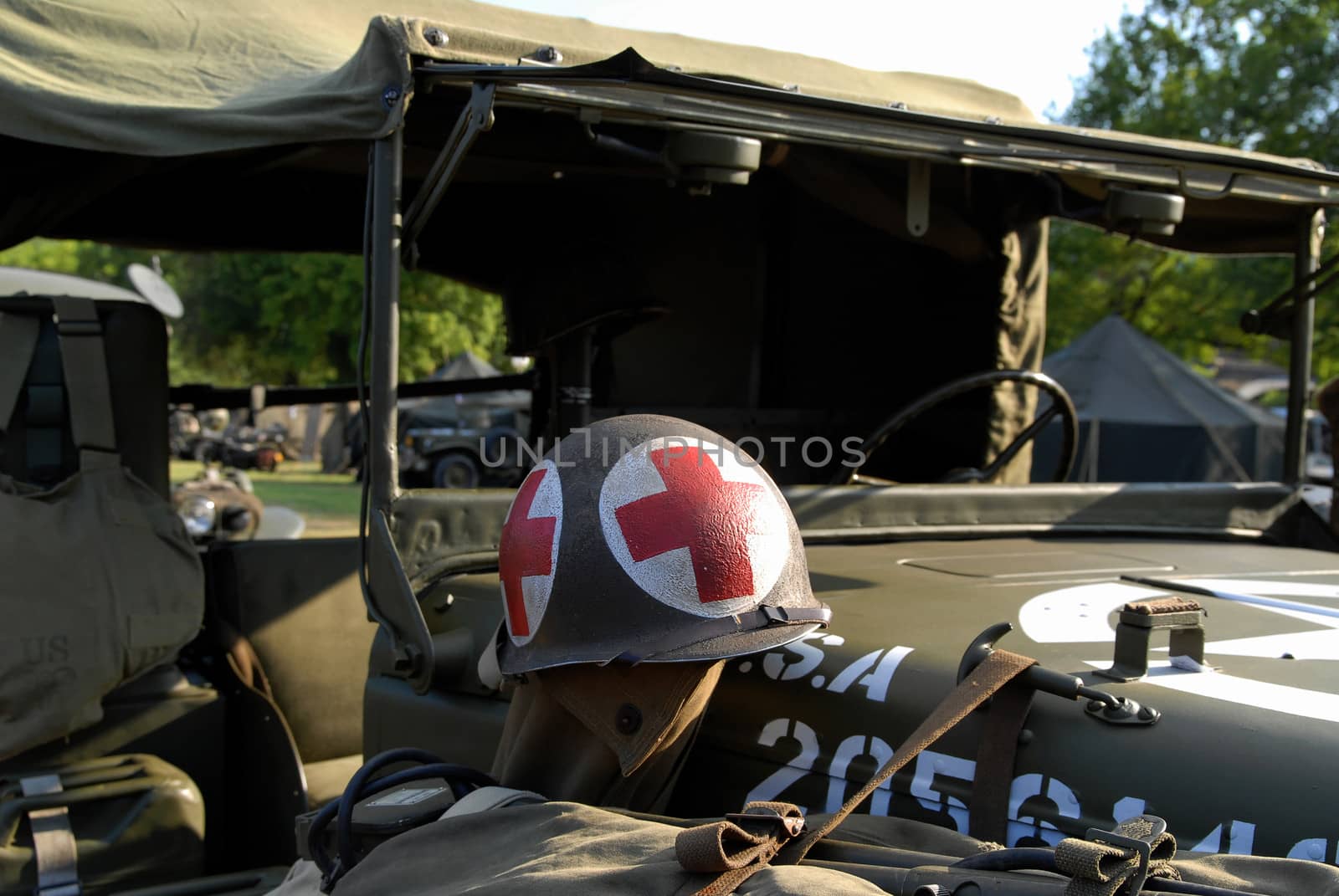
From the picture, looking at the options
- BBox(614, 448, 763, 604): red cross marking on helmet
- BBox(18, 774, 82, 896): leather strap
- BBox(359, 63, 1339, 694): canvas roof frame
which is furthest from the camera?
BBox(18, 774, 82, 896): leather strap

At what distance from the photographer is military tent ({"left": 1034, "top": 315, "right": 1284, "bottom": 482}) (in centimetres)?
1298

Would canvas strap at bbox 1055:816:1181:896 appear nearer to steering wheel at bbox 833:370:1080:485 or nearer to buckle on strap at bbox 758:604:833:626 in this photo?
buckle on strap at bbox 758:604:833:626

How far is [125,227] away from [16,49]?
5.15 feet

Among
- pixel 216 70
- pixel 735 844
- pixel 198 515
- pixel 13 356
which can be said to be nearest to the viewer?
pixel 735 844

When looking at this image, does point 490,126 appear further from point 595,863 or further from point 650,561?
point 595,863

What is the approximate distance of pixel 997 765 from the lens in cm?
147

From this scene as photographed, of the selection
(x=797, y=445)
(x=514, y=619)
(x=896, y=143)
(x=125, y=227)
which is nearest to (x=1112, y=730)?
(x=514, y=619)

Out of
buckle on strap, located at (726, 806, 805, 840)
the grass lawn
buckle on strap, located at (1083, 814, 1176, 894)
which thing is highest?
buckle on strap, located at (1083, 814, 1176, 894)

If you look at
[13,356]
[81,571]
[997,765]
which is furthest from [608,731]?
[13,356]

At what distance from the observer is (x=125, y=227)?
3.89 meters

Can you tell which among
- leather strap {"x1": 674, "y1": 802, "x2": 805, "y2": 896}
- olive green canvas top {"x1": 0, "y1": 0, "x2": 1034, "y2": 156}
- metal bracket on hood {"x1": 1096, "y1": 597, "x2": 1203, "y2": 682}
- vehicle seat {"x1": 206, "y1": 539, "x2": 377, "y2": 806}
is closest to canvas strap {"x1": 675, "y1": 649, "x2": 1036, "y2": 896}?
leather strap {"x1": 674, "y1": 802, "x2": 805, "y2": 896}

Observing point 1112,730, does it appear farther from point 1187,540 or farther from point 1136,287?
point 1136,287

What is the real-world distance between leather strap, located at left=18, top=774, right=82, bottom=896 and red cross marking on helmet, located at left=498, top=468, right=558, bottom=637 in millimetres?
1233

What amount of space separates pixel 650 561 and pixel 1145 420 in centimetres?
1260
